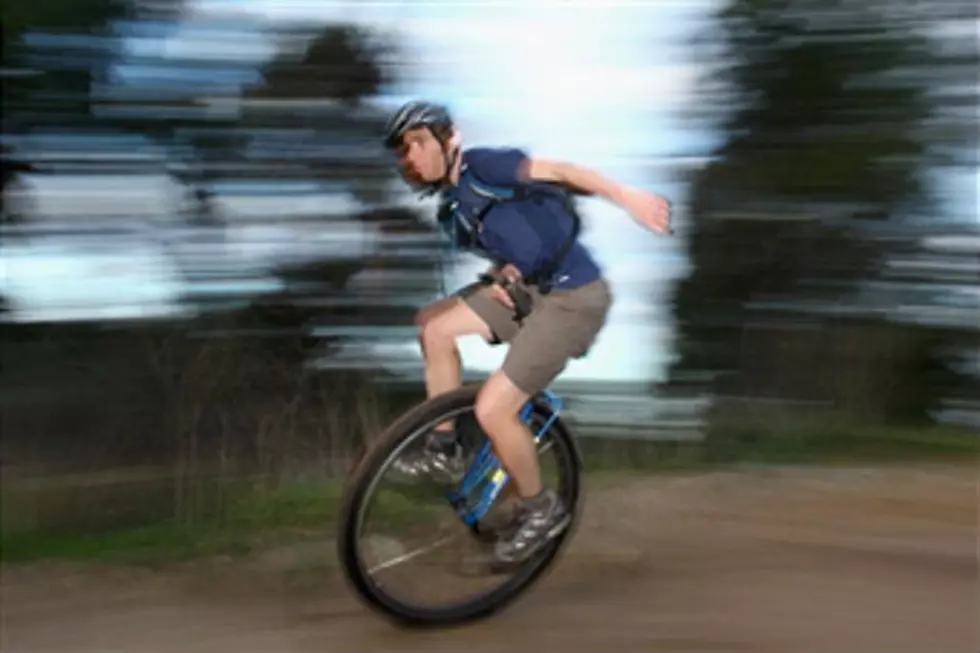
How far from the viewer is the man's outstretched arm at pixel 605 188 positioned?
3234 mm

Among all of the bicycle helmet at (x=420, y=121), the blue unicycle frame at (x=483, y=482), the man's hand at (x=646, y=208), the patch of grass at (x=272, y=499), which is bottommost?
the patch of grass at (x=272, y=499)

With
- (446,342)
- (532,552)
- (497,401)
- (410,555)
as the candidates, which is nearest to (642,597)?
(532,552)

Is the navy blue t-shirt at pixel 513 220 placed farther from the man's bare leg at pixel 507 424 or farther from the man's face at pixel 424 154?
the man's bare leg at pixel 507 424

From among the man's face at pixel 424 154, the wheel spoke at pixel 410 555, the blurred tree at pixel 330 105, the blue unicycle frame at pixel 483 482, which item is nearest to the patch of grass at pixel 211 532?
the wheel spoke at pixel 410 555

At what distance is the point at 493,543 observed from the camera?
12.1 ft

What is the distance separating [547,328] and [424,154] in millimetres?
735

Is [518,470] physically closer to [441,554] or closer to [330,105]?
[441,554]

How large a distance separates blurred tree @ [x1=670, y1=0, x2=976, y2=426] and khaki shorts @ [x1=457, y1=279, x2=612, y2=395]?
3.32 m

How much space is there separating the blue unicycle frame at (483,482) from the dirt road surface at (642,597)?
1.33 feet

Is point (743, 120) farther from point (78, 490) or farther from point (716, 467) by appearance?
point (78, 490)

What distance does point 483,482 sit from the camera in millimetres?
3650

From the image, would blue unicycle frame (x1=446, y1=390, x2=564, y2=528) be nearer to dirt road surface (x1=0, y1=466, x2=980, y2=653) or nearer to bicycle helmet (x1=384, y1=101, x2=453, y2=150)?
dirt road surface (x1=0, y1=466, x2=980, y2=653)

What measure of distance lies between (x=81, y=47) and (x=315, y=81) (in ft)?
4.07

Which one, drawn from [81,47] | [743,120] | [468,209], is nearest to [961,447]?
[743,120]
